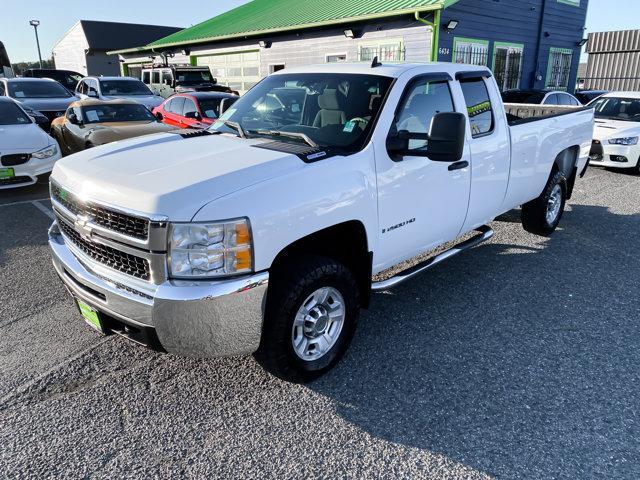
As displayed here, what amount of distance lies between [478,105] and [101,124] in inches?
298

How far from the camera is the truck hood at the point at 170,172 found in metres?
2.56

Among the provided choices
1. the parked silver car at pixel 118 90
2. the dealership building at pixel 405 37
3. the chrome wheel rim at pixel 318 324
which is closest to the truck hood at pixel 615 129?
the dealership building at pixel 405 37

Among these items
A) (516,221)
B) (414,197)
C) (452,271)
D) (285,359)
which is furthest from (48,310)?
(516,221)

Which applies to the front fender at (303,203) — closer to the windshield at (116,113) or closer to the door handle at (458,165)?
the door handle at (458,165)

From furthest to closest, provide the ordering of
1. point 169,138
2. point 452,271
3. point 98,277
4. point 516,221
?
point 516,221 < point 452,271 < point 169,138 < point 98,277

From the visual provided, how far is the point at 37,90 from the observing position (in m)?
13.6

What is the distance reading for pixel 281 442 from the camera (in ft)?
9.06

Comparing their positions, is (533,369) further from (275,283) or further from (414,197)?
(275,283)

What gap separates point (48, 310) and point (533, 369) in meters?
3.86

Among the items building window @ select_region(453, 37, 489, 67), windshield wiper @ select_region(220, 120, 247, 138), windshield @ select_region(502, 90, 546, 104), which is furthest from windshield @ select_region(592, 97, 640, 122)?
windshield wiper @ select_region(220, 120, 247, 138)

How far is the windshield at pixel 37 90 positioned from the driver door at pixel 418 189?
12991mm

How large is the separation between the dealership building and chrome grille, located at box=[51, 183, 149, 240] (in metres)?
12.3

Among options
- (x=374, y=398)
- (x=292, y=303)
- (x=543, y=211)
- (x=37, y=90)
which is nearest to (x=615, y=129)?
(x=543, y=211)

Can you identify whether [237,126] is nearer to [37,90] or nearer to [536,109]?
[536,109]
